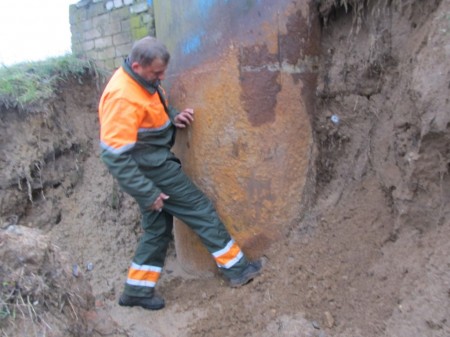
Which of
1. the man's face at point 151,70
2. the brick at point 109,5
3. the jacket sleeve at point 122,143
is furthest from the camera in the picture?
the brick at point 109,5

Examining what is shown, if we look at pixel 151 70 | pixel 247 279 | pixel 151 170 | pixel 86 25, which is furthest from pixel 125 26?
pixel 247 279

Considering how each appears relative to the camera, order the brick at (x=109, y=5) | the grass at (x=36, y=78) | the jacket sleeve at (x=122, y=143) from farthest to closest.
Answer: the brick at (x=109, y=5)
the grass at (x=36, y=78)
the jacket sleeve at (x=122, y=143)

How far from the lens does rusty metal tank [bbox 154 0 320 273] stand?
2.81 metres

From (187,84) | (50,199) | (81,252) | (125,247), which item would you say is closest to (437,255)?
(187,84)

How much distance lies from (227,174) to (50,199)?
6.34 feet

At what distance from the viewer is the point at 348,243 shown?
269 cm

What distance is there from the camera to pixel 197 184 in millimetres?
3049

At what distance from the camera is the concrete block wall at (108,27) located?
173 inches

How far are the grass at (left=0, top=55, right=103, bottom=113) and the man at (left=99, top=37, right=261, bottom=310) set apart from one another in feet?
5.11

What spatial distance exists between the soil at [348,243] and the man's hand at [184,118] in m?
0.81

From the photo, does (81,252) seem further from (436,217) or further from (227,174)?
(436,217)

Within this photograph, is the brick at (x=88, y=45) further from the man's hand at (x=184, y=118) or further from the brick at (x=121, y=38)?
the man's hand at (x=184, y=118)

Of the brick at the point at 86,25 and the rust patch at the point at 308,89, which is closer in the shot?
the rust patch at the point at 308,89

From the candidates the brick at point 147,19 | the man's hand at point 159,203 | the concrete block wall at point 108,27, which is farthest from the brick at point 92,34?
the man's hand at point 159,203
